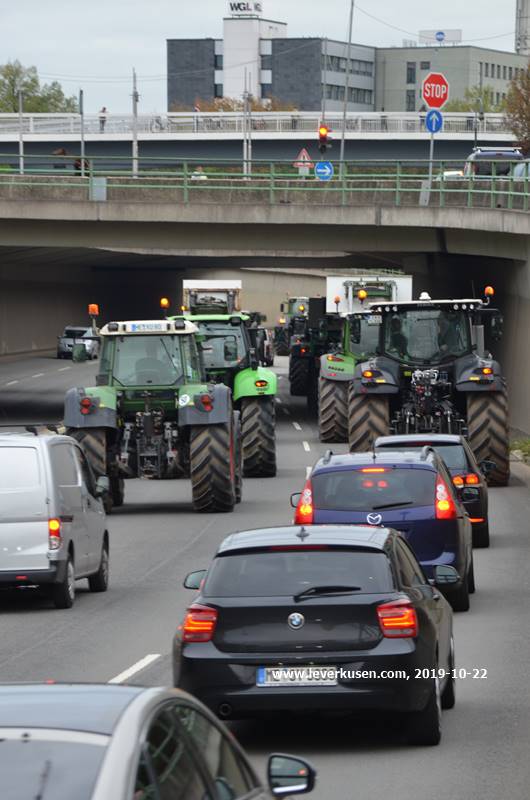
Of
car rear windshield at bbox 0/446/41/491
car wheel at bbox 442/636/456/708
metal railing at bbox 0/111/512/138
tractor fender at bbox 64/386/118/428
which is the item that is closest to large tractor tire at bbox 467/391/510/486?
tractor fender at bbox 64/386/118/428

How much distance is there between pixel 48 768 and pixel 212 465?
1996cm

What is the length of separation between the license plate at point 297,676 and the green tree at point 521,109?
7554cm

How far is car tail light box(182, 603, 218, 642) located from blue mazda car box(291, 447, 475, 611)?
514 centimetres

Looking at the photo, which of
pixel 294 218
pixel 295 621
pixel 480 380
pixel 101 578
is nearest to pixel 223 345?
pixel 480 380

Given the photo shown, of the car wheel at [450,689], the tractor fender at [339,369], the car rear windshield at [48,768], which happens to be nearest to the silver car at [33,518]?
the car wheel at [450,689]

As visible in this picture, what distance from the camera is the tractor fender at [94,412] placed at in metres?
24.4

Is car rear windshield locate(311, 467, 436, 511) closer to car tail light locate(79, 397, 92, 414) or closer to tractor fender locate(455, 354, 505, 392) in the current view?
car tail light locate(79, 397, 92, 414)

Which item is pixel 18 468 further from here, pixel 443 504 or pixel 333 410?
pixel 333 410

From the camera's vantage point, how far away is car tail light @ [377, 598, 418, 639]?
31.4 feet

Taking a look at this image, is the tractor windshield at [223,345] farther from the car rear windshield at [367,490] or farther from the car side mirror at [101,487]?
the car rear windshield at [367,490]

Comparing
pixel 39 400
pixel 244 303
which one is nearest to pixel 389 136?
pixel 244 303

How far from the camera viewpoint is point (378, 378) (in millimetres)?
30094

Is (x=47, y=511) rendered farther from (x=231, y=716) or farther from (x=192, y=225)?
(x=192, y=225)

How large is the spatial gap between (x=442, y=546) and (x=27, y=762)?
11.3m
